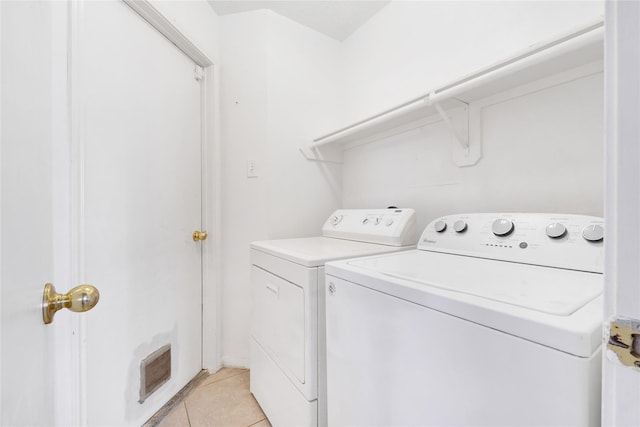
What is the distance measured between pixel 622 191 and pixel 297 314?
1001 mm

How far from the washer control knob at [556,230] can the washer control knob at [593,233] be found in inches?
1.9

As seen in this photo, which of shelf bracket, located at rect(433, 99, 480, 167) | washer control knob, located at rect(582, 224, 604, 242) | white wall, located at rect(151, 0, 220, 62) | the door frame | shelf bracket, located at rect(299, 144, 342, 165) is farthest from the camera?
shelf bracket, located at rect(299, 144, 342, 165)

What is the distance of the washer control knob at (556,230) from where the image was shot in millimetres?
863

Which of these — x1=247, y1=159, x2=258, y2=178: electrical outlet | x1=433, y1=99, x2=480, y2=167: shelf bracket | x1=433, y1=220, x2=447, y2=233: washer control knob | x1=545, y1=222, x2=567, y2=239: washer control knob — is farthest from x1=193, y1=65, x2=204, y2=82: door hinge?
x1=545, y1=222, x2=567, y2=239: washer control knob

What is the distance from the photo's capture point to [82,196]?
102 centimetres

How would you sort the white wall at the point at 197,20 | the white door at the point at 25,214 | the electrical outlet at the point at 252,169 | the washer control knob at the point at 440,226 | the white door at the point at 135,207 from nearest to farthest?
the white door at the point at 25,214 < the white door at the point at 135,207 < the washer control knob at the point at 440,226 < the white wall at the point at 197,20 < the electrical outlet at the point at 252,169

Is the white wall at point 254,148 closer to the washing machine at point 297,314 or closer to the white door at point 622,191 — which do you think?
the washing machine at point 297,314

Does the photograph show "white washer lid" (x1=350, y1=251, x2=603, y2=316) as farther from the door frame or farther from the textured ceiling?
the textured ceiling

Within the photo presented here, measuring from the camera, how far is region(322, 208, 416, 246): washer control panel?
135 centimetres

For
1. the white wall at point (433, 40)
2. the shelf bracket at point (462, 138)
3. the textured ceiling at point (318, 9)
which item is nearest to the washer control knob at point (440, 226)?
the shelf bracket at point (462, 138)

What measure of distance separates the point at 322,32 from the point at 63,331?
2343 millimetres

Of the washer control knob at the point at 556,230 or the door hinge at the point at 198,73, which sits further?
the door hinge at the point at 198,73

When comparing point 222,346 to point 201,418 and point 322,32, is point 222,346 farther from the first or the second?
point 322,32

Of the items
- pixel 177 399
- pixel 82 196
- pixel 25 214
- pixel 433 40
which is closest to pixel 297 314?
pixel 25 214
